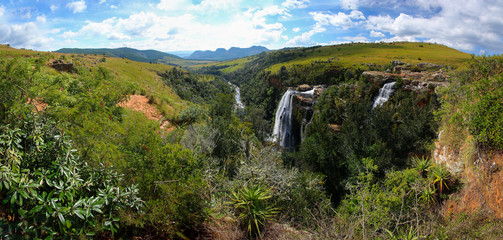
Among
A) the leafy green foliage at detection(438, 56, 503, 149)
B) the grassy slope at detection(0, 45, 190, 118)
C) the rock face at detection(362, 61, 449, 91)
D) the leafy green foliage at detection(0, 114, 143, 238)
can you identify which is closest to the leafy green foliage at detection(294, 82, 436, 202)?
the rock face at detection(362, 61, 449, 91)

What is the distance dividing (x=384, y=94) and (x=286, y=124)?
1586cm

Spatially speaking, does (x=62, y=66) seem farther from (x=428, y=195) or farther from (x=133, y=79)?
(x=428, y=195)

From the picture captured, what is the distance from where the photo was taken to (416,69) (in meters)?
32.2

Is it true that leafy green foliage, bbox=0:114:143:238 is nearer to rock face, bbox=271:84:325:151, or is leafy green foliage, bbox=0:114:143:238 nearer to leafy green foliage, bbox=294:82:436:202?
leafy green foliage, bbox=294:82:436:202

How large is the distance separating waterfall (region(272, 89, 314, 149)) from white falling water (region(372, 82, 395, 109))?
1289cm

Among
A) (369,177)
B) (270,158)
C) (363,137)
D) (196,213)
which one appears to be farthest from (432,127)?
(196,213)

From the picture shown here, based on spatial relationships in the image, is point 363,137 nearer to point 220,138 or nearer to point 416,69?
point 220,138

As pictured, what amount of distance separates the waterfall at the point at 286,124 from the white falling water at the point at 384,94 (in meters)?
12.9

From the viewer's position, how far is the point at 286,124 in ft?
124

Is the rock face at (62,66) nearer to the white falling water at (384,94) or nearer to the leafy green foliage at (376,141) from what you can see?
the leafy green foliage at (376,141)

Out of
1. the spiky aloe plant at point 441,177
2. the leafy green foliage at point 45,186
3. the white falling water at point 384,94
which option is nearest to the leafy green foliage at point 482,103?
the spiky aloe plant at point 441,177

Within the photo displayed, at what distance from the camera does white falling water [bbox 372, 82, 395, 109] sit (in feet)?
83.4

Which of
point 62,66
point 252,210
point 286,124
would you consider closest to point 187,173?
point 252,210

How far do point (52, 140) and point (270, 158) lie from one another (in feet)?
28.9
